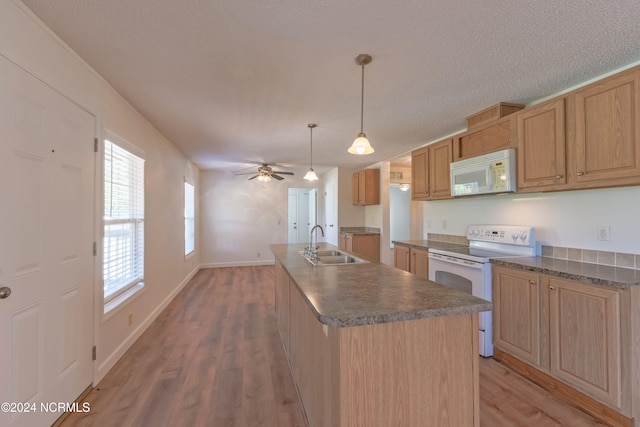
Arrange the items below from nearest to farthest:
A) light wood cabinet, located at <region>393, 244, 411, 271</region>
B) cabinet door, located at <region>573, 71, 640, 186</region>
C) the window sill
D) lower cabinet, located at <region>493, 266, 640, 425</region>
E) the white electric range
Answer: lower cabinet, located at <region>493, 266, 640, 425</region> → cabinet door, located at <region>573, 71, 640, 186</region> → the window sill → the white electric range → light wood cabinet, located at <region>393, 244, 411, 271</region>

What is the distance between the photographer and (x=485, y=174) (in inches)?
108

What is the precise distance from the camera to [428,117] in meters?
3.09

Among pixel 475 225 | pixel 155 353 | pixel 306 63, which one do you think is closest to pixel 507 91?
pixel 475 225

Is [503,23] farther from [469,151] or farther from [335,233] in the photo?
[335,233]

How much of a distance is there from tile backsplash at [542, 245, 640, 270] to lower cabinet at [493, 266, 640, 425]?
21.1 inches

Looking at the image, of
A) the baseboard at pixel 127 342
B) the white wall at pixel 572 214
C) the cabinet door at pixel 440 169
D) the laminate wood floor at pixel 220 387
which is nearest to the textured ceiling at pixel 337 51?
the cabinet door at pixel 440 169

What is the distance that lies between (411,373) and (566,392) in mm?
1627

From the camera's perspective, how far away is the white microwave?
2.53 metres

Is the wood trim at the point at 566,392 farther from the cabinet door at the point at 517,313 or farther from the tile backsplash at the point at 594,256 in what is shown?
the tile backsplash at the point at 594,256

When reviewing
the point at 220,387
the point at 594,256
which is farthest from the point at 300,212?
the point at 594,256

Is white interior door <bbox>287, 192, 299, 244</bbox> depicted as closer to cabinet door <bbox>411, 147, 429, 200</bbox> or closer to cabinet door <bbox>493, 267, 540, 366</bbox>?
cabinet door <bbox>411, 147, 429, 200</bbox>

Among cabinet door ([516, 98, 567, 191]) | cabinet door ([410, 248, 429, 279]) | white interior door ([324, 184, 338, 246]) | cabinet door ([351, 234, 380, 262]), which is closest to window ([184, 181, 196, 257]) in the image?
white interior door ([324, 184, 338, 246])

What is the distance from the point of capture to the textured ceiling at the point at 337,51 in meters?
1.46

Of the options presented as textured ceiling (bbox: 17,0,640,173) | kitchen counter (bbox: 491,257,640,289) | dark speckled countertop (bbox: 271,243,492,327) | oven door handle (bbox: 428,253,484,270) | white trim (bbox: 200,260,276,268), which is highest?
textured ceiling (bbox: 17,0,640,173)
